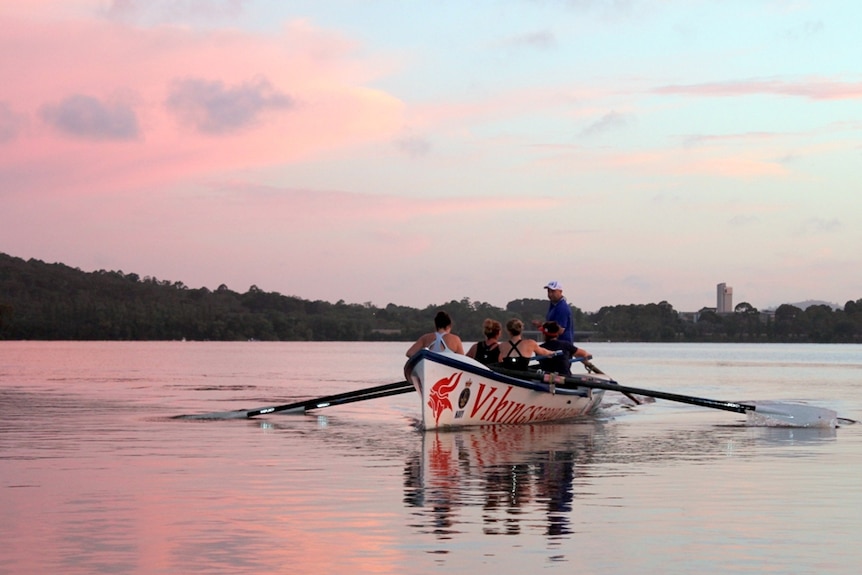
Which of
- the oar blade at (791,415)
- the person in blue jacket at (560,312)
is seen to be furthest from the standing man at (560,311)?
the oar blade at (791,415)

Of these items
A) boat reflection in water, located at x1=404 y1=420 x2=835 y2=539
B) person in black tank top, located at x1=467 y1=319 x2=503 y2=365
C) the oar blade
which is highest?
person in black tank top, located at x1=467 y1=319 x2=503 y2=365

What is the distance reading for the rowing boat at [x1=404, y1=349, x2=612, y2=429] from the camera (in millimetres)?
20234

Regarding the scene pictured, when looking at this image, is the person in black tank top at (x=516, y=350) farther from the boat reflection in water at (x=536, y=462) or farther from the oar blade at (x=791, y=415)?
the oar blade at (x=791, y=415)

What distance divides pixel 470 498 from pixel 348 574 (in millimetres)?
3931

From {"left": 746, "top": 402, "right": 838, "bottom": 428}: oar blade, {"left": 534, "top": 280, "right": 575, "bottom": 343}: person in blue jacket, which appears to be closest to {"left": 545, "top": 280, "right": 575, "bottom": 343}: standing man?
{"left": 534, "top": 280, "right": 575, "bottom": 343}: person in blue jacket

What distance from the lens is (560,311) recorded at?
2434cm

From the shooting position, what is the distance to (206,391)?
128 ft

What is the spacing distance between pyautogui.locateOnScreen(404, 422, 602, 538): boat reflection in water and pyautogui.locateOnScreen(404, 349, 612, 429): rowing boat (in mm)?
307

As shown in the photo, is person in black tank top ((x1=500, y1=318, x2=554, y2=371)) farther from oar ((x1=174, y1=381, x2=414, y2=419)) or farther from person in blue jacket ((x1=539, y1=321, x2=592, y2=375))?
oar ((x1=174, y1=381, x2=414, y2=419))

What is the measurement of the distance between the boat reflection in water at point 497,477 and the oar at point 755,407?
1.01m

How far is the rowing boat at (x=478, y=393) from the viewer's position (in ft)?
66.4

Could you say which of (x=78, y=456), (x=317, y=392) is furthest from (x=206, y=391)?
(x=78, y=456)

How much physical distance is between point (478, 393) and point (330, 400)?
3.25 metres

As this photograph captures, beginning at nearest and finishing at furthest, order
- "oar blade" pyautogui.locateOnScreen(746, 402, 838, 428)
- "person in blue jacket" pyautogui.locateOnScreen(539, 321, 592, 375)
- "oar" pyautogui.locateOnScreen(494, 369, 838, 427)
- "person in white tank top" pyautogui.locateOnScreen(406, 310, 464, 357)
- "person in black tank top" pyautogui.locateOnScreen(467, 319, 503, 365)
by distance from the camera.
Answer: "person in white tank top" pyautogui.locateOnScreen(406, 310, 464, 357) → "person in black tank top" pyautogui.locateOnScreen(467, 319, 503, 365) → "oar" pyautogui.locateOnScreen(494, 369, 838, 427) → "oar blade" pyautogui.locateOnScreen(746, 402, 838, 428) → "person in blue jacket" pyautogui.locateOnScreen(539, 321, 592, 375)
